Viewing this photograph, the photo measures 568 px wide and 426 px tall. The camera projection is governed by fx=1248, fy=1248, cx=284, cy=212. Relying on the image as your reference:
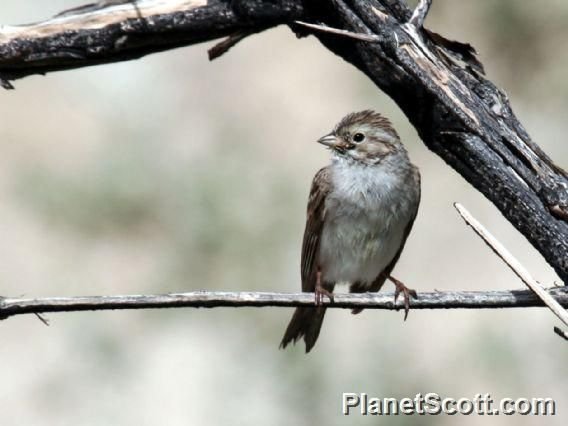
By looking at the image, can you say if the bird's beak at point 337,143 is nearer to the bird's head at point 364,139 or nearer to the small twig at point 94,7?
the bird's head at point 364,139

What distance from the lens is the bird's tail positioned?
5918mm

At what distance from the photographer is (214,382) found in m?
8.43

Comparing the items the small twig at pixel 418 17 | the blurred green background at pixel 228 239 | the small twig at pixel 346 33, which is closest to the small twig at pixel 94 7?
the small twig at pixel 346 33

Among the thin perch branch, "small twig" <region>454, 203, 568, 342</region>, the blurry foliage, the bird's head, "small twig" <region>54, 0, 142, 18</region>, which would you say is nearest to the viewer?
the thin perch branch

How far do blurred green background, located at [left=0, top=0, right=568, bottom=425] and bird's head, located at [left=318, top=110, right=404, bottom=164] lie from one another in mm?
2085

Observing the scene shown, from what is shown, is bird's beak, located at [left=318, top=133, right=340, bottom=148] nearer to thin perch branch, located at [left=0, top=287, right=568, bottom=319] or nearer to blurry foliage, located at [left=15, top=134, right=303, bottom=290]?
thin perch branch, located at [left=0, top=287, right=568, bottom=319]

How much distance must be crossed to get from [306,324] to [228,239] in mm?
3462

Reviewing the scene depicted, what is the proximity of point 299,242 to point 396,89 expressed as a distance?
18.1ft

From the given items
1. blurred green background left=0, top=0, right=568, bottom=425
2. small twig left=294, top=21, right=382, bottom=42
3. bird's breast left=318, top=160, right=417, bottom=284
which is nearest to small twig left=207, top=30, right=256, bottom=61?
small twig left=294, top=21, right=382, bottom=42

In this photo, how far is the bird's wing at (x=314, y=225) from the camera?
19.2 ft

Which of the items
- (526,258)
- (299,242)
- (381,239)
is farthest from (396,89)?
(299,242)

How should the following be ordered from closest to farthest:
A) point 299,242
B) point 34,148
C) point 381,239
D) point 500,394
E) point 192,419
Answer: point 381,239 → point 500,394 → point 192,419 → point 299,242 → point 34,148

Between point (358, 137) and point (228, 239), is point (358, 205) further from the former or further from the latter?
point (228, 239)

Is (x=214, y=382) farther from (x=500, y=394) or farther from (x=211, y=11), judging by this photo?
(x=211, y=11)
